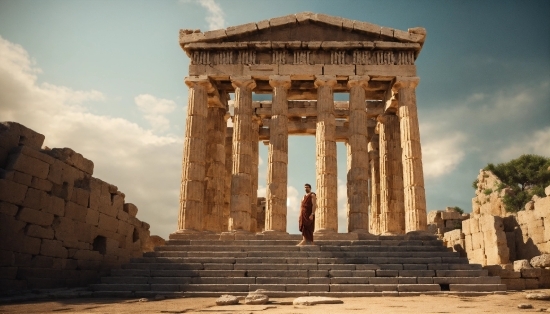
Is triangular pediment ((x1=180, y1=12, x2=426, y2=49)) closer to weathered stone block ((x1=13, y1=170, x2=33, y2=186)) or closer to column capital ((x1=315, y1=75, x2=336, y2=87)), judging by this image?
column capital ((x1=315, y1=75, x2=336, y2=87))

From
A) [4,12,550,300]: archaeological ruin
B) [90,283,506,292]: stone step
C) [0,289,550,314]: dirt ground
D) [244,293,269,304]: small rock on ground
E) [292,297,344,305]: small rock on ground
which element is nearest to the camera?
[0,289,550,314]: dirt ground

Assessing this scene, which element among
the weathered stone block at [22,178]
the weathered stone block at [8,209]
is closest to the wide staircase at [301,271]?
the weathered stone block at [8,209]

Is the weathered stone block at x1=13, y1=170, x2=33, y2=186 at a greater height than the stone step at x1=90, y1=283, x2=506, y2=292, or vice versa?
the weathered stone block at x1=13, y1=170, x2=33, y2=186

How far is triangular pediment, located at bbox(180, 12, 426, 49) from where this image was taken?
68.7 ft

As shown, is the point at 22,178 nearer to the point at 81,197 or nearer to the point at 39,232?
the point at 39,232

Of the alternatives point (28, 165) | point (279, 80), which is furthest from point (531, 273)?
point (28, 165)

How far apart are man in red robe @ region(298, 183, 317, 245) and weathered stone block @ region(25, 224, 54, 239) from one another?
25.9 ft

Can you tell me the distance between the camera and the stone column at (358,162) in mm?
Result: 19719

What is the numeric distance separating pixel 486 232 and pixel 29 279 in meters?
15.6

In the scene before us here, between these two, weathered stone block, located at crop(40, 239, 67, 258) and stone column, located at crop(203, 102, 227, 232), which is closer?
weathered stone block, located at crop(40, 239, 67, 258)

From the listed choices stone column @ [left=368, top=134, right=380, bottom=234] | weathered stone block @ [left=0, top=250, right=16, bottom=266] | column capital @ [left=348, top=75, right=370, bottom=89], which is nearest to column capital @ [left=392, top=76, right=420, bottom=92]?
column capital @ [left=348, top=75, right=370, bottom=89]

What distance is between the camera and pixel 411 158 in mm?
19750

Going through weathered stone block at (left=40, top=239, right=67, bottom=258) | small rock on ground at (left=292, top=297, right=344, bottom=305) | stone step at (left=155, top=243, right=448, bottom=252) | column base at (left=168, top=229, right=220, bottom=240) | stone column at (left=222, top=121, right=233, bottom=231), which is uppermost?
stone column at (left=222, top=121, right=233, bottom=231)

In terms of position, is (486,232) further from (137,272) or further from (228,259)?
(137,272)
